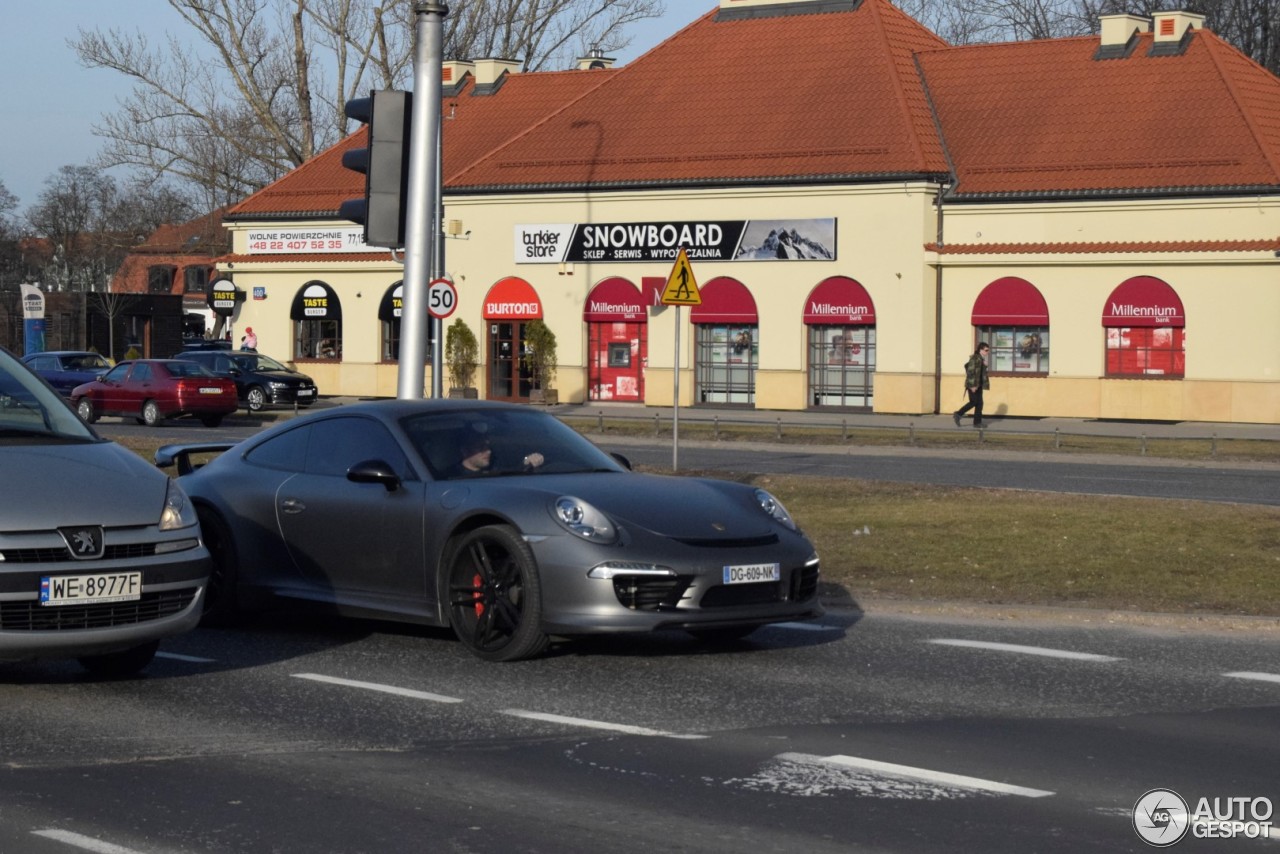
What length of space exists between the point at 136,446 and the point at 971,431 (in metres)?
17.1

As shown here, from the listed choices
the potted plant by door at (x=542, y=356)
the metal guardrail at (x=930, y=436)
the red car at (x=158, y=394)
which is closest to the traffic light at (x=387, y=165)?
the metal guardrail at (x=930, y=436)

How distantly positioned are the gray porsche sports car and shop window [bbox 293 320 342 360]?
4409 cm

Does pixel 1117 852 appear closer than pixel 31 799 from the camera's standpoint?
Yes

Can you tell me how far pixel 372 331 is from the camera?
53.9m

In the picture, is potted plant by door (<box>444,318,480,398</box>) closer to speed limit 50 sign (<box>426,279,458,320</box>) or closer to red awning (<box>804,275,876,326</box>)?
red awning (<box>804,275,876,326</box>)

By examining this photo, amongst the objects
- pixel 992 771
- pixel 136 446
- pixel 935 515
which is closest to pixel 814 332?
pixel 136 446

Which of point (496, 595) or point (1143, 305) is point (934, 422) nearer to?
point (1143, 305)

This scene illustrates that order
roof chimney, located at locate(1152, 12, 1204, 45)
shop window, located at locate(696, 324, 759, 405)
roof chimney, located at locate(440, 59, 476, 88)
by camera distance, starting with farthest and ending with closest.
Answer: roof chimney, located at locate(440, 59, 476, 88) → shop window, located at locate(696, 324, 759, 405) → roof chimney, located at locate(1152, 12, 1204, 45)

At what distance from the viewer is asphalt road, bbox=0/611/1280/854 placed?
6.24 metres

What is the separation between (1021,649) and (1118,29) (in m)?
38.9

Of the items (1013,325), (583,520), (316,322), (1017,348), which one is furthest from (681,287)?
(316,322)

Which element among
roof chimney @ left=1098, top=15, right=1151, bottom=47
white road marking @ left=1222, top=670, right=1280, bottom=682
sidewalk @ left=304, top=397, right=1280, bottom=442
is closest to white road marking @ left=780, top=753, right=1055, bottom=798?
white road marking @ left=1222, top=670, right=1280, bottom=682

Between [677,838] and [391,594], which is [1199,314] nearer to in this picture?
[391,594]

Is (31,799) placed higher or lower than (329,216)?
lower
